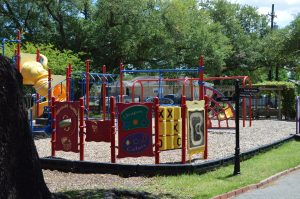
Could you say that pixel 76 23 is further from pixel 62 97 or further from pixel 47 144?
pixel 47 144

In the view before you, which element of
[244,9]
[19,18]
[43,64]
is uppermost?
[244,9]

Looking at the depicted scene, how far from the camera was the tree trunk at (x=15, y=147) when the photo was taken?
5.36 m

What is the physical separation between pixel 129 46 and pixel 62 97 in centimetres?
1245

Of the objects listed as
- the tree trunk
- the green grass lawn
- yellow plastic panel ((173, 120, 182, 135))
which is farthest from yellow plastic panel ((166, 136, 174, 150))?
the tree trunk

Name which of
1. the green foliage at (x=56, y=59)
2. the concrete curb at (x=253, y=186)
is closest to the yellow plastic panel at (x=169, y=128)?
the concrete curb at (x=253, y=186)

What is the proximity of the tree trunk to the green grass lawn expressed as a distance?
1752 mm

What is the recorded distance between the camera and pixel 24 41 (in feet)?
116

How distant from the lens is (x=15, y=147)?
5602 mm

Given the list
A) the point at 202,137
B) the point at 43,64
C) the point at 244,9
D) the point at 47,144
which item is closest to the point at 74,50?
the point at 43,64

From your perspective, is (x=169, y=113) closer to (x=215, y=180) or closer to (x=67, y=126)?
(x=215, y=180)

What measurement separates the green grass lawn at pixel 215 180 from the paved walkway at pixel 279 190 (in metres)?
0.26

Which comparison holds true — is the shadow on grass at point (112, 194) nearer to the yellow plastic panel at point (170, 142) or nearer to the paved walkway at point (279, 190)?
the paved walkway at point (279, 190)

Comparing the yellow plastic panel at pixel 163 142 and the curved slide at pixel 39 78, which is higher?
the curved slide at pixel 39 78

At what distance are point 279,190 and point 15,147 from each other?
5.38m
